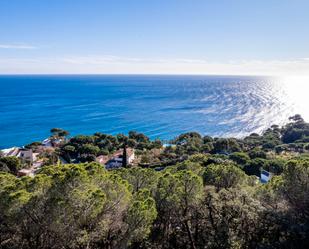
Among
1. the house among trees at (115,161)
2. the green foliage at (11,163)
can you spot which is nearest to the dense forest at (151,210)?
the house among trees at (115,161)

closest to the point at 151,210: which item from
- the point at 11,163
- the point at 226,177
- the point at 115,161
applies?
the point at 226,177

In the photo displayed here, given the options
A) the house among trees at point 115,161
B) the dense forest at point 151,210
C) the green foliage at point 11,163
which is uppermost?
the dense forest at point 151,210

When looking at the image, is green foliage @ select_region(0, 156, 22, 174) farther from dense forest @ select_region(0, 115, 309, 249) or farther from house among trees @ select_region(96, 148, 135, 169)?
dense forest @ select_region(0, 115, 309, 249)

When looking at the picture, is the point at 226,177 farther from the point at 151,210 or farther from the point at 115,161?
the point at 115,161

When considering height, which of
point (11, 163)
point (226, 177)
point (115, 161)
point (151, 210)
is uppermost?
point (151, 210)

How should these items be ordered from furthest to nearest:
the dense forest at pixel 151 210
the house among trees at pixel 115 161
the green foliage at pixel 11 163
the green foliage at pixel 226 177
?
the house among trees at pixel 115 161 → the green foliage at pixel 11 163 → the green foliage at pixel 226 177 → the dense forest at pixel 151 210

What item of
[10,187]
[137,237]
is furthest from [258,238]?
[10,187]

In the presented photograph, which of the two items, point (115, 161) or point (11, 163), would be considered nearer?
point (11, 163)

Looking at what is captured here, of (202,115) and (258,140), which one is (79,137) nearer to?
(258,140)

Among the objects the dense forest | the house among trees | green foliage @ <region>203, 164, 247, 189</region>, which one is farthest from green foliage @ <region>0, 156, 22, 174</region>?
green foliage @ <region>203, 164, 247, 189</region>

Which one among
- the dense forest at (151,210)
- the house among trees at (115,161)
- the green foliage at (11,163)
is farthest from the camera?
the house among trees at (115,161)

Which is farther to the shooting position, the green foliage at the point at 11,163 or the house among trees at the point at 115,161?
the house among trees at the point at 115,161

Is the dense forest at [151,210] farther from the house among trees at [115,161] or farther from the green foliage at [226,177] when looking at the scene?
the house among trees at [115,161]
